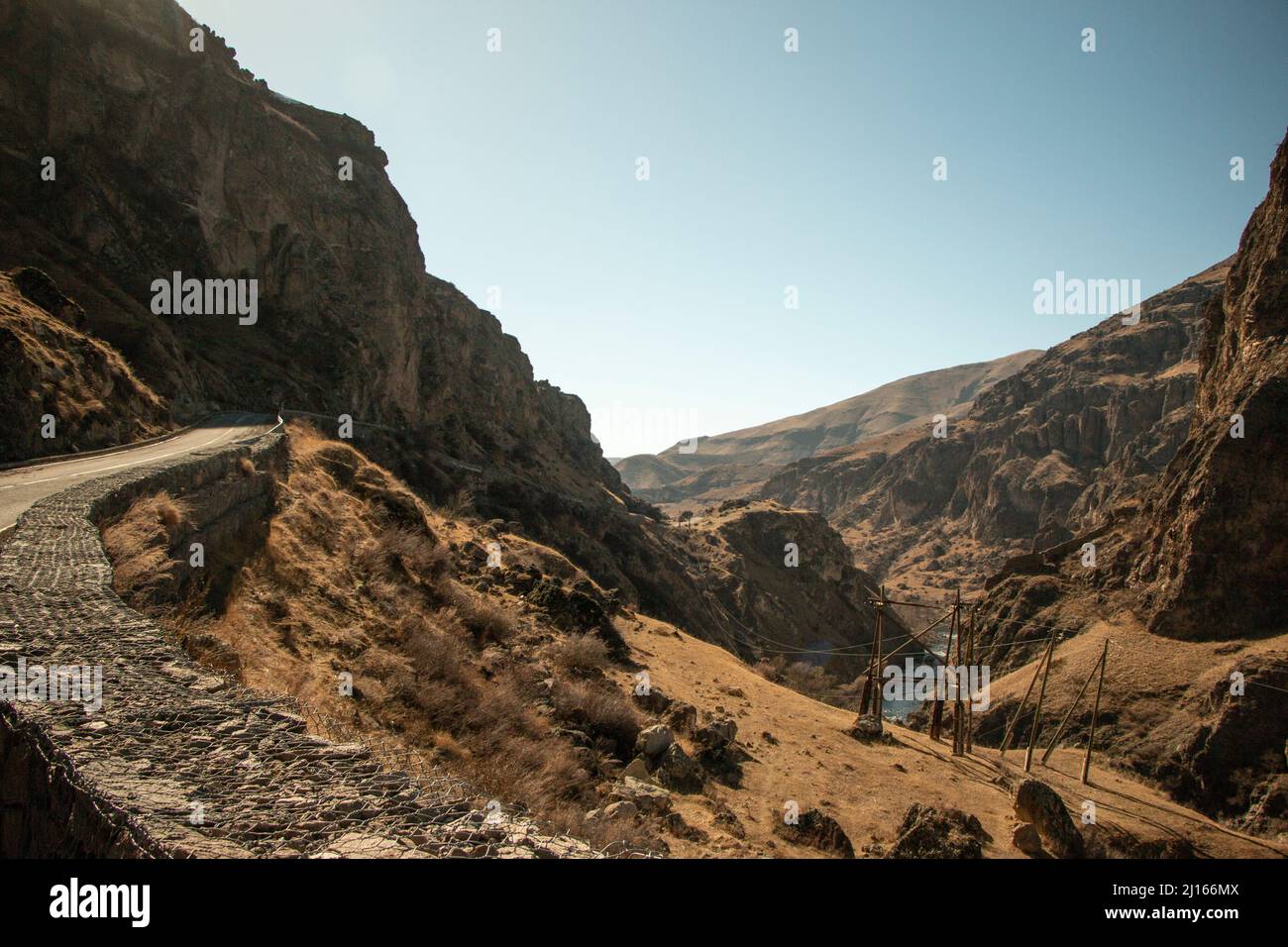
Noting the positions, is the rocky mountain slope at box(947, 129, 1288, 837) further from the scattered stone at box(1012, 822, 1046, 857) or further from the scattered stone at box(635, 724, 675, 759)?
the scattered stone at box(635, 724, 675, 759)

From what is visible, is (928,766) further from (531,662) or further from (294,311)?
(294,311)

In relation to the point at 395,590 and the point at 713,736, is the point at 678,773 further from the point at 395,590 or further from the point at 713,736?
the point at 395,590

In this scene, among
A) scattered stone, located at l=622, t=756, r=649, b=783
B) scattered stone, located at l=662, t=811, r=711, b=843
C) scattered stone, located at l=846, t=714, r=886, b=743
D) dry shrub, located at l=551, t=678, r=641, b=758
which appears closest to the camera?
scattered stone, located at l=662, t=811, r=711, b=843

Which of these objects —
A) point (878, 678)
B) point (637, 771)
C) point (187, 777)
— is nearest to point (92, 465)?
point (637, 771)

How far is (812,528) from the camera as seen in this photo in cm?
7150

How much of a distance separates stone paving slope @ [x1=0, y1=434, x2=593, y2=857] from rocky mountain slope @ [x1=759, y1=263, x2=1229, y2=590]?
245ft

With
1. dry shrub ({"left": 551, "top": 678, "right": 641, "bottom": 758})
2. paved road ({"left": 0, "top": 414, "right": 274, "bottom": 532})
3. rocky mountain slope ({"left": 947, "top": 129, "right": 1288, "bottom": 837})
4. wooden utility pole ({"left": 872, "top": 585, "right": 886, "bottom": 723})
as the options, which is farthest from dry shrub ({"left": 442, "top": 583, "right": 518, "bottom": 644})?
rocky mountain slope ({"left": 947, "top": 129, "right": 1288, "bottom": 837})

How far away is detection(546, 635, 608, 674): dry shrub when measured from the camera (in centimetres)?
1766

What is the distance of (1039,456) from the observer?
103 m

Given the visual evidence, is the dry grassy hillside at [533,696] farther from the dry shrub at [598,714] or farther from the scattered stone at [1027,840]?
the scattered stone at [1027,840]

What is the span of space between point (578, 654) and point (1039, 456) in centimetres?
10740

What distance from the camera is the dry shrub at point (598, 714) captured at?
13.6 metres
